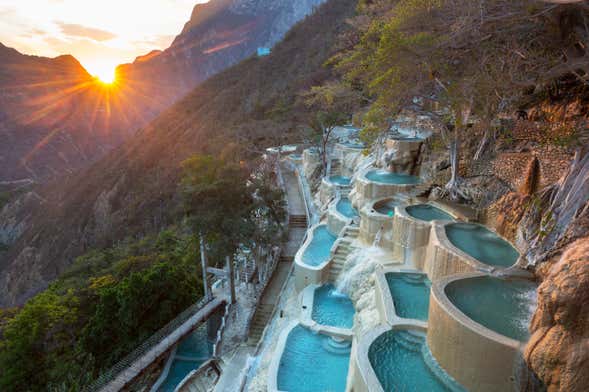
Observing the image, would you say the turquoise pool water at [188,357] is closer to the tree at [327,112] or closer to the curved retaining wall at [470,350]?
the curved retaining wall at [470,350]

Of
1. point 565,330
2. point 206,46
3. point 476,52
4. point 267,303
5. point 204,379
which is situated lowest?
point 204,379

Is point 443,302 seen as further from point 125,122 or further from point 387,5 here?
point 125,122

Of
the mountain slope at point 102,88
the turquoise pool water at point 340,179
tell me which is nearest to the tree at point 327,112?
the turquoise pool water at point 340,179

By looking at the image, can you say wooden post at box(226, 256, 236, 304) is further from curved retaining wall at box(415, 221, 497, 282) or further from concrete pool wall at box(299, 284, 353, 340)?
curved retaining wall at box(415, 221, 497, 282)

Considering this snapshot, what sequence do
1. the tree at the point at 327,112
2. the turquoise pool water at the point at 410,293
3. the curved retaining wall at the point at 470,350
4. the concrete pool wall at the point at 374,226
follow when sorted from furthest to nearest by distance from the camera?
the tree at the point at 327,112, the concrete pool wall at the point at 374,226, the turquoise pool water at the point at 410,293, the curved retaining wall at the point at 470,350

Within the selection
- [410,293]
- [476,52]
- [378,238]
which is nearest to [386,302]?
[410,293]

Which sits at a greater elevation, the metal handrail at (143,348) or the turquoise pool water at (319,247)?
the turquoise pool water at (319,247)

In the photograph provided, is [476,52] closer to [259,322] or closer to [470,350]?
[470,350]
